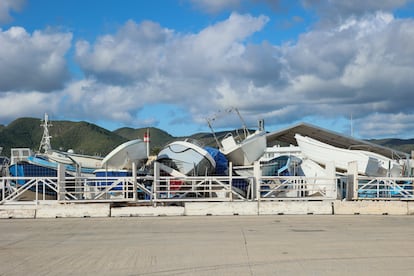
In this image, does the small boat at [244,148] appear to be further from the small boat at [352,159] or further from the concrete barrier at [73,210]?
the concrete barrier at [73,210]

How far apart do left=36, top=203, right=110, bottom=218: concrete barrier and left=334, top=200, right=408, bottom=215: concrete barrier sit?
9671 mm

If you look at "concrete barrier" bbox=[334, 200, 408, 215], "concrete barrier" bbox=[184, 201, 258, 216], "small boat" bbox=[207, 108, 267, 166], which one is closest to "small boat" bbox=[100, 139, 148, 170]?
"small boat" bbox=[207, 108, 267, 166]

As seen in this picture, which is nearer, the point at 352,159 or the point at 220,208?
the point at 220,208

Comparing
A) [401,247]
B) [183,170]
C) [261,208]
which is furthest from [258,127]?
[401,247]

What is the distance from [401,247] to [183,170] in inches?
790

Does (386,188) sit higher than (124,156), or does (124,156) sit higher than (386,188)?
(124,156)

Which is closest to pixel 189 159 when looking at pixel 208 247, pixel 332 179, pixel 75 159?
pixel 332 179

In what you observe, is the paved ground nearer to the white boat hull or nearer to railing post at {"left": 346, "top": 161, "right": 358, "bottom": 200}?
railing post at {"left": 346, "top": 161, "right": 358, "bottom": 200}

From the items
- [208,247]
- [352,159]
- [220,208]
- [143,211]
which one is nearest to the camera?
[208,247]

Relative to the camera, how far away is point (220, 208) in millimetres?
21875

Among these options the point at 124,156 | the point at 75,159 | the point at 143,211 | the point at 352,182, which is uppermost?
the point at 75,159

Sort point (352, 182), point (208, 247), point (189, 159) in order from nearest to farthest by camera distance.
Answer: point (208, 247) → point (352, 182) → point (189, 159)

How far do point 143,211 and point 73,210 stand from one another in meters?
2.79

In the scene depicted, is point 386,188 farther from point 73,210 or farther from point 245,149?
point 73,210
